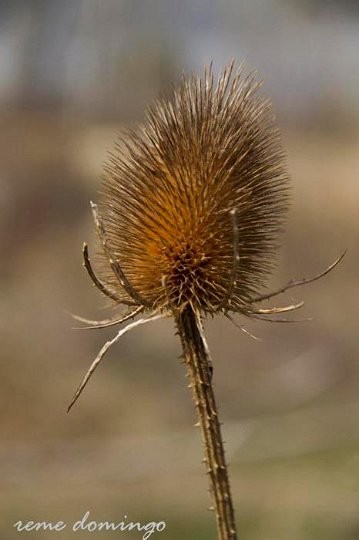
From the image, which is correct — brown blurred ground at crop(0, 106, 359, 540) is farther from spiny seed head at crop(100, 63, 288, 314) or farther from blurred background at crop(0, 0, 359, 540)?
spiny seed head at crop(100, 63, 288, 314)

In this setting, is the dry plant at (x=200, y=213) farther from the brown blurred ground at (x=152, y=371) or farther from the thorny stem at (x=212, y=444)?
the brown blurred ground at (x=152, y=371)

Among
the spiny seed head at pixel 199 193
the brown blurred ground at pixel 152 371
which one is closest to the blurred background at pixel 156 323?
the brown blurred ground at pixel 152 371

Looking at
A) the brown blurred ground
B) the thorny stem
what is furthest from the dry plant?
the brown blurred ground

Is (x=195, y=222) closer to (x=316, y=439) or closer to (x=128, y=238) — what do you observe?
(x=128, y=238)

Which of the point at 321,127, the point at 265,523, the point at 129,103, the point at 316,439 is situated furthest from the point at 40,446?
the point at 321,127

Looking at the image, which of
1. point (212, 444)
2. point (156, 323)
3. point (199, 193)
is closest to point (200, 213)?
point (199, 193)

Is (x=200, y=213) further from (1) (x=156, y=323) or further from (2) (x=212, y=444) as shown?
(1) (x=156, y=323)
